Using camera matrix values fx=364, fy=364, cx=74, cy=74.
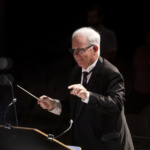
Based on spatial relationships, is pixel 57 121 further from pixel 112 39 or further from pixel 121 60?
pixel 112 39

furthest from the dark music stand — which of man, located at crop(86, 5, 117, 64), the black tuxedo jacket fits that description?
man, located at crop(86, 5, 117, 64)

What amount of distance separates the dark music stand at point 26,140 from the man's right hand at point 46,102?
1.77ft

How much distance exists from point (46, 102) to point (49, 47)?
4691 millimetres

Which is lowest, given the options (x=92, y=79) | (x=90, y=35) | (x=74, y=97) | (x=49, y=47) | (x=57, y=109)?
(x=49, y=47)

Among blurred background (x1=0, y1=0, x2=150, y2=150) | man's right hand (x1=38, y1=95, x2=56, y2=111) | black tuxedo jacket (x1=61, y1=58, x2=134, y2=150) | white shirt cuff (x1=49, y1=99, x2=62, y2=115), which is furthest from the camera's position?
blurred background (x1=0, y1=0, x2=150, y2=150)

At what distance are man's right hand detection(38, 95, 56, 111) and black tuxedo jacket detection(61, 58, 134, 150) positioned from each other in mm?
191

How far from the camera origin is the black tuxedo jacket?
83.9 inches

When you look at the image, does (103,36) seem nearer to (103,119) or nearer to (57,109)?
(57,109)

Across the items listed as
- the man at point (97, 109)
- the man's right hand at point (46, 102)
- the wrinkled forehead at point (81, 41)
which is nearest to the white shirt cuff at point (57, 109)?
the man's right hand at point (46, 102)

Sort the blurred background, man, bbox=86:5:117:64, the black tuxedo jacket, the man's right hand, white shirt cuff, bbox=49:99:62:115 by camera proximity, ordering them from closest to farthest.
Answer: the black tuxedo jacket → the man's right hand → white shirt cuff, bbox=49:99:62:115 → man, bbox=86:5:117:64 → the blurred background

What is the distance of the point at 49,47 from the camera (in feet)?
22.8

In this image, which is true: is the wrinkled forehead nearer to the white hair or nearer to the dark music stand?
the white hair

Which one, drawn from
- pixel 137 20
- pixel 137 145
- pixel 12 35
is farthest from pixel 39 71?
pixel 137 145

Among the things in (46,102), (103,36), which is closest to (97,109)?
(46,102)
